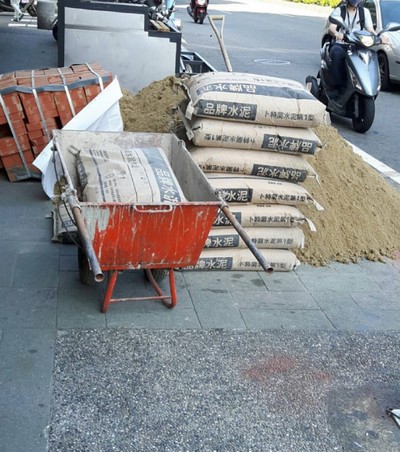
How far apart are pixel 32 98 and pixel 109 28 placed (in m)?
2.86

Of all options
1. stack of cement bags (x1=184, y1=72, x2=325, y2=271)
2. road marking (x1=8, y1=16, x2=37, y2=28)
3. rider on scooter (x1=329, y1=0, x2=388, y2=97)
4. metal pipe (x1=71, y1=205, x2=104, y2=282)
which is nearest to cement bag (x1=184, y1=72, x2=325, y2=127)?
stack of cement bags (x1=184, y1=72, x2=325, y2=271)

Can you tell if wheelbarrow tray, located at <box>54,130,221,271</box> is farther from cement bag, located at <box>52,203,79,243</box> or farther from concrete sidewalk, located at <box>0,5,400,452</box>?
cement bag, located at <box>52,203,79,243</box>

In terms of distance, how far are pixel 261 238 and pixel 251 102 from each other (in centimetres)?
114

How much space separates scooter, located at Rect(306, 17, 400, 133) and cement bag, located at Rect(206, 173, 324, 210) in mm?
4761

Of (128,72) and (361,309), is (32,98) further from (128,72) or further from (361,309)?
(361,309)

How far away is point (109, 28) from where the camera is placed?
31.0ft

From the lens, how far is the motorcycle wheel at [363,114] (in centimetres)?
1082

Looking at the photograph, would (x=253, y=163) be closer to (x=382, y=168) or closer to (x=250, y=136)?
(x=250, y=136)

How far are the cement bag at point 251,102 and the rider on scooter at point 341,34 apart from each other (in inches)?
216

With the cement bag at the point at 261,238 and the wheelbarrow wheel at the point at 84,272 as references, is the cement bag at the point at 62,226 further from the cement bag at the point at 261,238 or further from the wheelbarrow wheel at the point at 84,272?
the cement bag at the point at 261,238

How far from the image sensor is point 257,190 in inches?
231

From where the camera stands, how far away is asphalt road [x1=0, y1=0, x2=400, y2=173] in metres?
11.4

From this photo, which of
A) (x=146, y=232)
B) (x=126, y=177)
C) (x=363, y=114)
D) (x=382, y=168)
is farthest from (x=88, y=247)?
(x=363, y=114)

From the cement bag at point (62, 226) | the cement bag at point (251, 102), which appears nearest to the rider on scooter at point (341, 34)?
the cement bag at point (251, 102)
